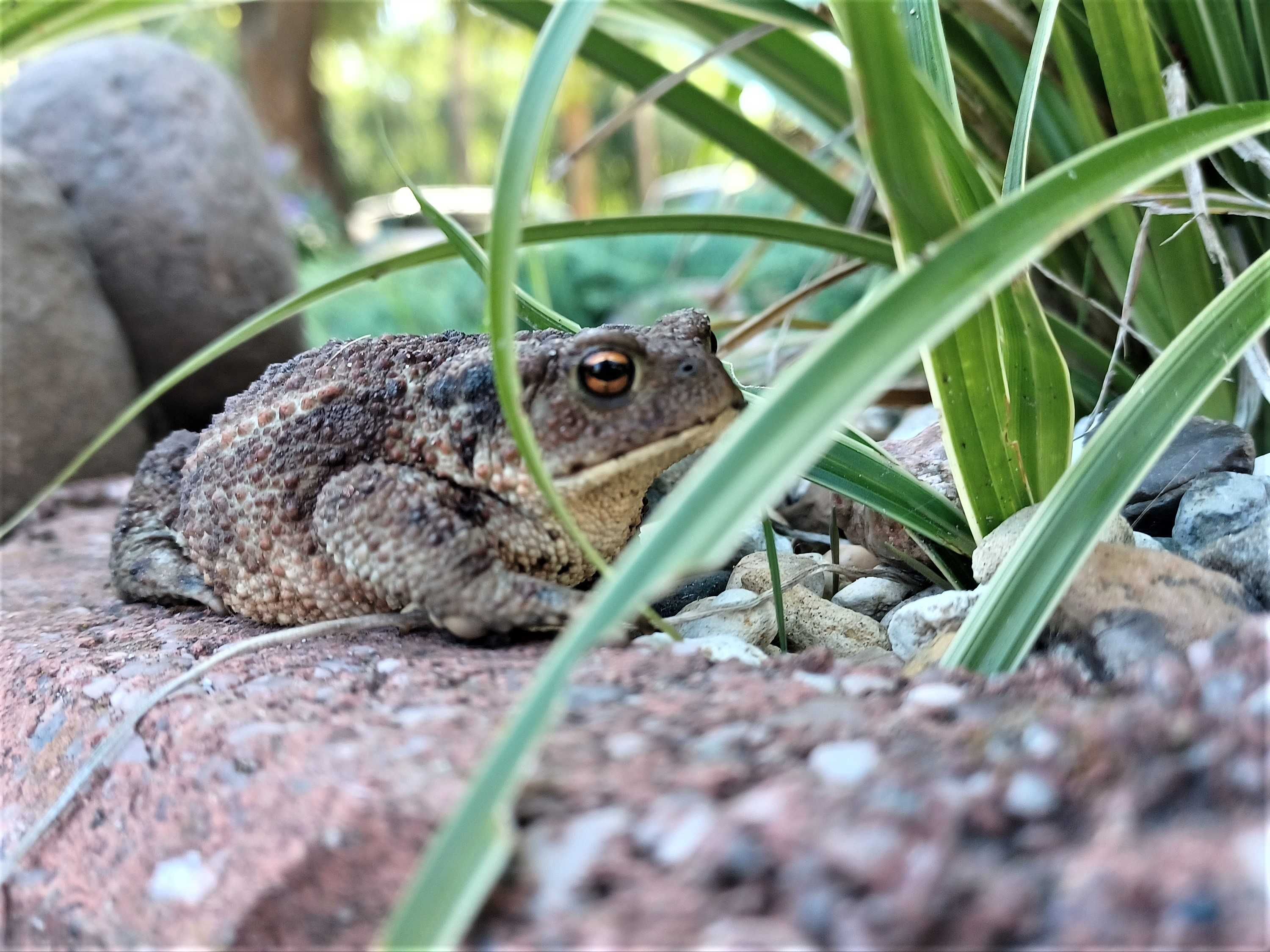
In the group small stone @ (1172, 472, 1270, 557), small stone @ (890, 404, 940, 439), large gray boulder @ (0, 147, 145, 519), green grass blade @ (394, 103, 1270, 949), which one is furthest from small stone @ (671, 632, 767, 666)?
large gray boulder @ (0, 147, 145, 519)

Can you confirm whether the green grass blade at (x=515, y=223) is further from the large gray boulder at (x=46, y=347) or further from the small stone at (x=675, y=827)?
the large gray boulder at (x=46, y=347)

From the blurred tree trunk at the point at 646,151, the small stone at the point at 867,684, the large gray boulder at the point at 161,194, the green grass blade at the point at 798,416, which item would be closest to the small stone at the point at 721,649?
the small stone at the point at 867,684

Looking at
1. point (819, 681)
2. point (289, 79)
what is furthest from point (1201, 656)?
point (289, 79)

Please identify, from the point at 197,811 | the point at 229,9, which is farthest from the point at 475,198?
the point at 197,811

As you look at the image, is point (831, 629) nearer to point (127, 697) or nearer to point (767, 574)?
point (767, 574)

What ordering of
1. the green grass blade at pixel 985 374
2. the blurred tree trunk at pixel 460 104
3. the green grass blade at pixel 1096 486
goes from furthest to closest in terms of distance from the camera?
the blurred tree trunk at pixel 460 104 < the green grass blade at pixel 985 374 < the green grass blade at pixel 1096 486

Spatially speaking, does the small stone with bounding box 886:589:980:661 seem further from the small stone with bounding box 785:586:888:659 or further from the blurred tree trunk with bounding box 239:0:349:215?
the blurred tree trunk with bounding box 239:0:349:215
